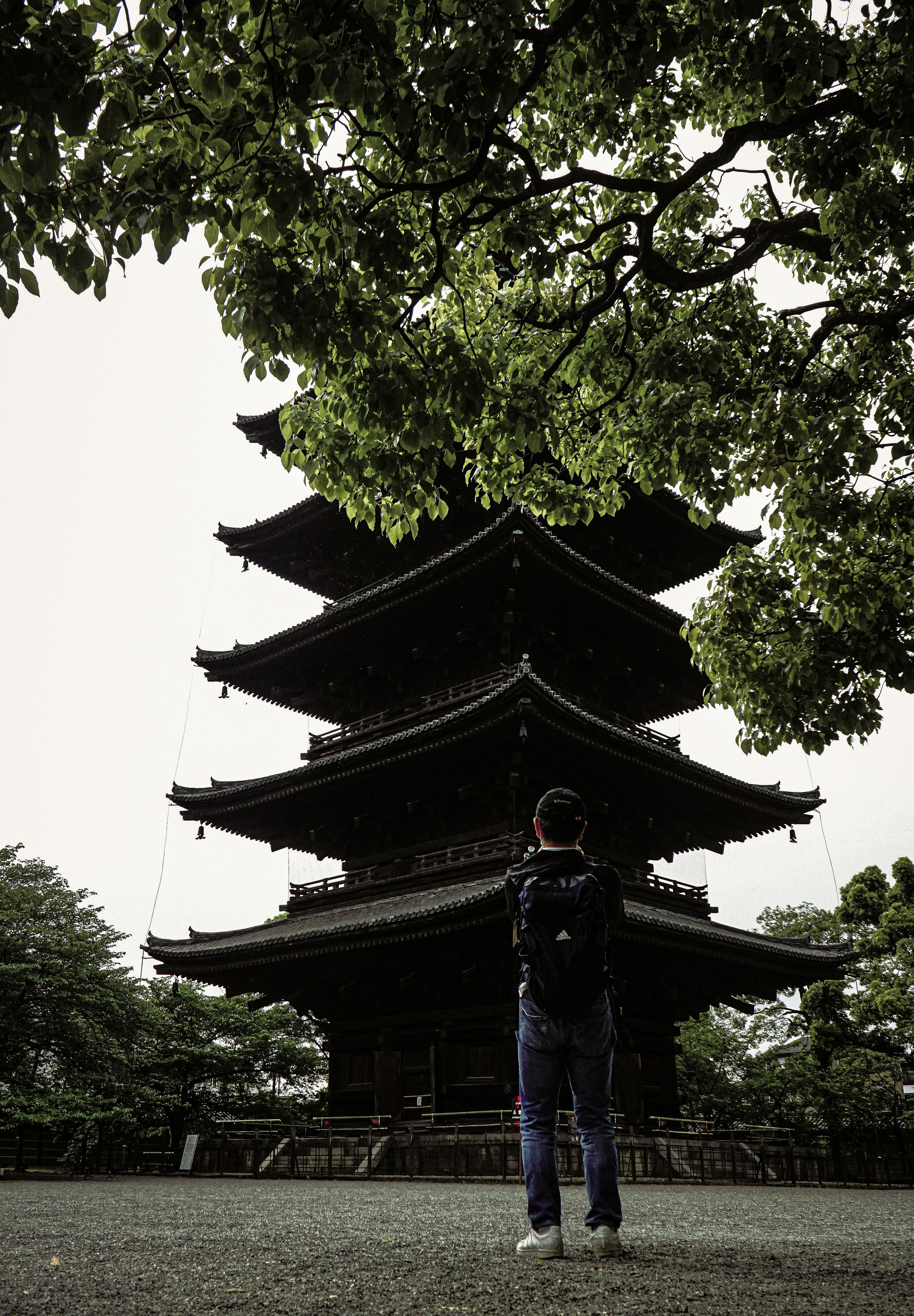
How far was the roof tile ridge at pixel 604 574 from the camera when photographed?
658 inches

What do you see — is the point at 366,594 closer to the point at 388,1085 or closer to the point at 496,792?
→ the point at 496,792

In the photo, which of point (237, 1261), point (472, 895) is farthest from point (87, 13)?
point (472, 895)

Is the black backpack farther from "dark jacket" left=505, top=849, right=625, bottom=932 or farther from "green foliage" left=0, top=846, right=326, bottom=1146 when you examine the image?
"green foliage" left=0, top=846, right=326, bottom=1146

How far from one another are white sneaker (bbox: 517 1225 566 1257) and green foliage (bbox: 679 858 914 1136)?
25.8 m

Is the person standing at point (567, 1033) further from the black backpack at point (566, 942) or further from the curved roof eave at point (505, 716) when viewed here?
the curved roof eave at point (505, 716)

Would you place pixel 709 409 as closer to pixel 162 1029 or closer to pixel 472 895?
pixel 472 895

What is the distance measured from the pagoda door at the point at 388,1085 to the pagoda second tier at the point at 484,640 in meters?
6.43

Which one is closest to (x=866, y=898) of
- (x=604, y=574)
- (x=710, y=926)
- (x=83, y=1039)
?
(x=710, y=926)

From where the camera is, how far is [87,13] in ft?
13.6

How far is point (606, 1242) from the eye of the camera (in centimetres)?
421

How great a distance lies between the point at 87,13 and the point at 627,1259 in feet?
19.4

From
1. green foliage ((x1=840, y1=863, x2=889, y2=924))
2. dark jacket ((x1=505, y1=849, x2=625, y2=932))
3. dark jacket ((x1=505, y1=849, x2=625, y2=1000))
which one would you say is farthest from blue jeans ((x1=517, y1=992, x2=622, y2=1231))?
green foliage ((x1=840, y1=863, x2=889, y2=924))

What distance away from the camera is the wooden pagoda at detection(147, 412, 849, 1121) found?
53.1 ft

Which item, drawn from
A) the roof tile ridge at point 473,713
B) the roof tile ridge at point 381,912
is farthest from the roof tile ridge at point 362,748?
the roof tile ridge at point 381,912
